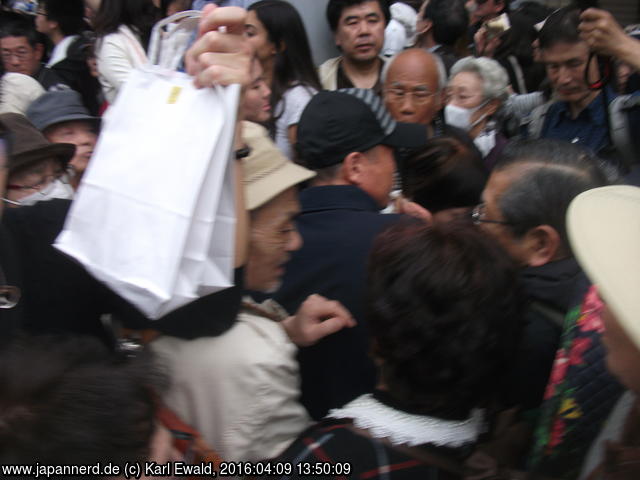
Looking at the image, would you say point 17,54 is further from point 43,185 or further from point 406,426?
point 406,426

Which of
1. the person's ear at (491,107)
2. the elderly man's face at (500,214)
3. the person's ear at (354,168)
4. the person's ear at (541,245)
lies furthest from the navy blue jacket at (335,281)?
the person's ear at (491,107)

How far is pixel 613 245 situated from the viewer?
1158mm

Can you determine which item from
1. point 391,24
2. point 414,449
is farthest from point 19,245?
point 391,24

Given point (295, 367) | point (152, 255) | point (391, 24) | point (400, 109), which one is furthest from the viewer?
point (391, 24)

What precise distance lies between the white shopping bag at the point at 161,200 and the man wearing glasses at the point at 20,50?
13.5 feet

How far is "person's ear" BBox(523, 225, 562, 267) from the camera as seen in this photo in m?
1.89

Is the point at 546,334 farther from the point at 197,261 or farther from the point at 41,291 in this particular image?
the point at 41,291

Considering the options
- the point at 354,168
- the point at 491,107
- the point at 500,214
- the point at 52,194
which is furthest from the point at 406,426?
the point at 491,107

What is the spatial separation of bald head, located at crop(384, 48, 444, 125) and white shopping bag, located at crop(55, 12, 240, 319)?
243 centimetres

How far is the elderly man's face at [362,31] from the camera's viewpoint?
4.33m

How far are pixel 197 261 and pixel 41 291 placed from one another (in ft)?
2.10

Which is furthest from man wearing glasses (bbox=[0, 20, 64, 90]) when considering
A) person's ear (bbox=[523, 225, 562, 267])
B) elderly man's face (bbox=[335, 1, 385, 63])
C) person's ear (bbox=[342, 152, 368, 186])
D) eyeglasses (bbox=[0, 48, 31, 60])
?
person's ear (bbox=[523, 225, 562, 267])

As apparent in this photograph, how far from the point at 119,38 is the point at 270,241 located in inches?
98.7

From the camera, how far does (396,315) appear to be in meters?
1.35
